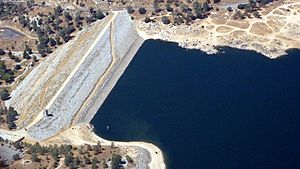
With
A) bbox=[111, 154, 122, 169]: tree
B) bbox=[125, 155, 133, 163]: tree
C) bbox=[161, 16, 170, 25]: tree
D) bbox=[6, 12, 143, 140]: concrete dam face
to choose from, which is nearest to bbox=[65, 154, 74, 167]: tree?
bbox=[111, 154, 122, 169]: tree

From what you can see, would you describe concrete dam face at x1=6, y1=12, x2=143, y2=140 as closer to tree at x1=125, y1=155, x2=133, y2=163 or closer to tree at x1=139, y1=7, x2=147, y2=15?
tree at x1=139, y1=7, x2=147, y2=15

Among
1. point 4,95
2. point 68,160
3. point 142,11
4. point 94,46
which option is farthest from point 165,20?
point 68,160

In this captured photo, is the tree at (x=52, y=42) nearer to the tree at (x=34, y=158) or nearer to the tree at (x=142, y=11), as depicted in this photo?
the tree at (x=142, y=11)

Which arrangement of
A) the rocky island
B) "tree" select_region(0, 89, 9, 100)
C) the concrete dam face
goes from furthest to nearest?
"tree" select_region(0, 89, 9, 100)
the concrete dam face
the rocky island

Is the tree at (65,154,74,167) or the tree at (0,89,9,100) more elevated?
the tree at (65,154,74,167)

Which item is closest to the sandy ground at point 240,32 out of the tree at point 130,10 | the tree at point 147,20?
the tree at point 147,20

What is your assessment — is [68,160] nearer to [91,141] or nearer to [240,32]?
[91,141]

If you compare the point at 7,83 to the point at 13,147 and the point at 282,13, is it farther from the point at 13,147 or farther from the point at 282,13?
the point at 282,13

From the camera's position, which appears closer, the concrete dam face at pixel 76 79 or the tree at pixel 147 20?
the concrete dam face at pixel 76 79

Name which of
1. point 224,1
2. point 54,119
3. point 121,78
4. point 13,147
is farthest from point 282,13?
point 13,147
